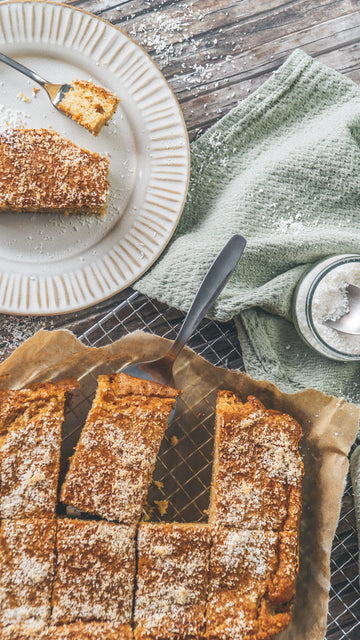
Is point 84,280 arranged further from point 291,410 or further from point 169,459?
point 291,410

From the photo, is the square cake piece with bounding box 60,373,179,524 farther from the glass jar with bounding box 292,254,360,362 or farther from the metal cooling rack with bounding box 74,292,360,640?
the glass jar with bounding box 292,254,360,362

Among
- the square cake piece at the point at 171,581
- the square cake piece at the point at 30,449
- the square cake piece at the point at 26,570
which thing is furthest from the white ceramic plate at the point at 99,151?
the square cake piece at the point at 171,581

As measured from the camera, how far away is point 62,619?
251 centimetres

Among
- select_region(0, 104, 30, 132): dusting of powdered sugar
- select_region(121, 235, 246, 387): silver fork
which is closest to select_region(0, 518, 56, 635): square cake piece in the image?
select_region(121, 235, 246, 387): silver fork

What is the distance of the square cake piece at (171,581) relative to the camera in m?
2.52

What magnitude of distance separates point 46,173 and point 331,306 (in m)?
1.66

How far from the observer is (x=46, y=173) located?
286 cm

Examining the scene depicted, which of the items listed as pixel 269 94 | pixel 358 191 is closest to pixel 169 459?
pixel 358 191

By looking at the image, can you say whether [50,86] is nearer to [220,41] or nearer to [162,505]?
[220,41]

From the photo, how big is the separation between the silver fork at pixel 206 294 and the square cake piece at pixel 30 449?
0.53m

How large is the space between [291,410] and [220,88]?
1891mm

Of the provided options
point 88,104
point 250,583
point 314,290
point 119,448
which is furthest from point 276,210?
point 250,583

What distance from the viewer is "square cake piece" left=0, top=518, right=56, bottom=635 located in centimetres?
247

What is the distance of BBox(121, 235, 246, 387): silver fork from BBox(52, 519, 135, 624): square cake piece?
828 millimetres
